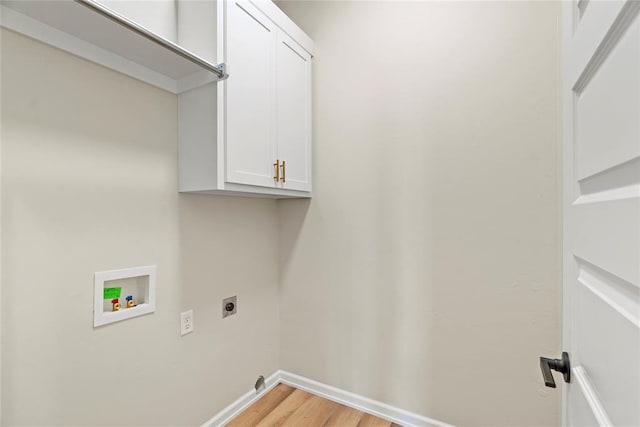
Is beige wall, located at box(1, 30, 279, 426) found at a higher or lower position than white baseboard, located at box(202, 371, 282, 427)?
higher

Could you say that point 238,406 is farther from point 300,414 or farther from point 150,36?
point 150,36

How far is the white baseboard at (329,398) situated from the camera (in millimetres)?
1584

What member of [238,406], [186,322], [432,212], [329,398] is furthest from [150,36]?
[329,398]

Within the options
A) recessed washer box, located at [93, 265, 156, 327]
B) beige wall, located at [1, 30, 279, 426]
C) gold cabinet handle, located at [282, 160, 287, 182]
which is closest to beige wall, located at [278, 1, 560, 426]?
gold cabinet handle, located at [282, 160, 287, 182]

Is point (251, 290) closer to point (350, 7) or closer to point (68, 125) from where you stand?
point (68, 125)

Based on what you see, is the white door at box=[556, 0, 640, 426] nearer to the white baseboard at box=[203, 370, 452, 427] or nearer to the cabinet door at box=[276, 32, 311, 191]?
the white baseboard at box=[203, 370, 452, 427]

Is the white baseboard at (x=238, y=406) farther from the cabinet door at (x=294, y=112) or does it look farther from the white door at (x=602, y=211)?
the white door at (x=602, y=211)

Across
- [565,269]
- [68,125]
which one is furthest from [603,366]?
[68,125]

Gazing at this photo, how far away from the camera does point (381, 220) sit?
168 centimetres

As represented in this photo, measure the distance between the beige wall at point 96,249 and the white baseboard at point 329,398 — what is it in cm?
9

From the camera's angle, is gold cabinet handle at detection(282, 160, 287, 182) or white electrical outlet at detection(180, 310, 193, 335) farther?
gold cabinet handle at detection(282, 160, 287, 182)

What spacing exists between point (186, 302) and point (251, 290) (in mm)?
439

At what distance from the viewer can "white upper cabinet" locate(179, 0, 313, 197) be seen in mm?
1281

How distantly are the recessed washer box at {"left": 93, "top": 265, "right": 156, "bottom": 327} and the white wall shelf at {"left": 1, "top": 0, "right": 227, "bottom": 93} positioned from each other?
2.64 feet
